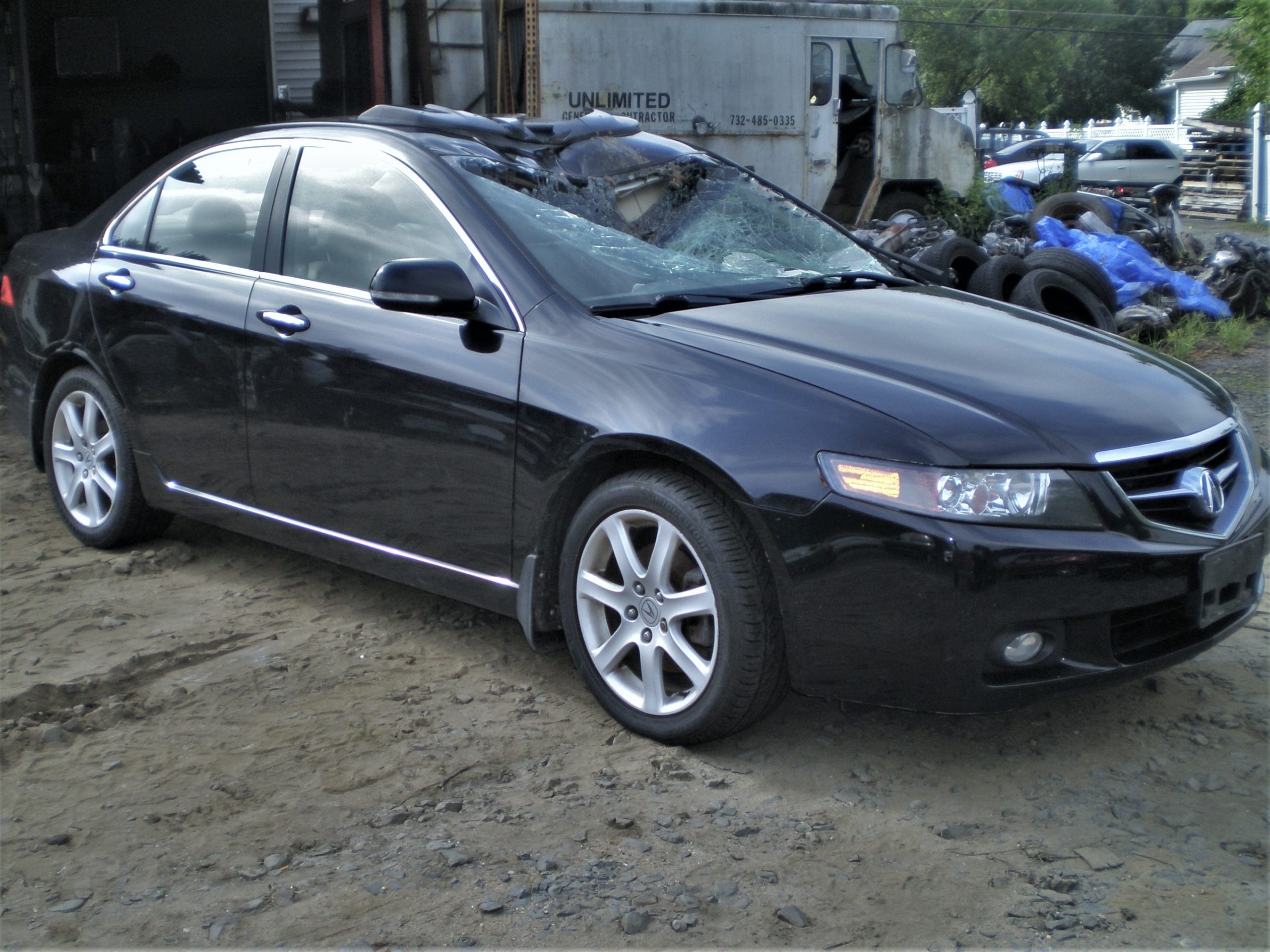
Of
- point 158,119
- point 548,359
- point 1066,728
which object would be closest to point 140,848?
point 548,359

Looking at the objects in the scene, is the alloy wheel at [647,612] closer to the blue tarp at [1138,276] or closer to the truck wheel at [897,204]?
the blue tarp at [1138,276]

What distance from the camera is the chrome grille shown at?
9.70ft

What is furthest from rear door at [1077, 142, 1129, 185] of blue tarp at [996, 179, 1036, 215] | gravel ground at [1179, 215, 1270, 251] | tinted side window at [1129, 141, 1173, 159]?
blue tarp at [996, 179, 1036, 215]

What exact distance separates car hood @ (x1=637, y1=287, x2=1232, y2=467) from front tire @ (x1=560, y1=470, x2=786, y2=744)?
381mm

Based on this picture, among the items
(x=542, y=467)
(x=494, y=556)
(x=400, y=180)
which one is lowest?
(x=494, y=556)

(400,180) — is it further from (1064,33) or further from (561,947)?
(1064,33)

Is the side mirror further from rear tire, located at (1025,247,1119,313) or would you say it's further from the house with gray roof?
the house with gray roof

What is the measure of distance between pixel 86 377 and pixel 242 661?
4.95ft

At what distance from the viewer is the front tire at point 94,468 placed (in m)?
4.62

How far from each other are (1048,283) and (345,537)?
5384 mm

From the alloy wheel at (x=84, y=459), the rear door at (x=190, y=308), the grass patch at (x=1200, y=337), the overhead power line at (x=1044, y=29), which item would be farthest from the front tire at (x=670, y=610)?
the overhead power line at (x=1044, y=29)

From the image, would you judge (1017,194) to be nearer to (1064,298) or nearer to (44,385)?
(1064,298)

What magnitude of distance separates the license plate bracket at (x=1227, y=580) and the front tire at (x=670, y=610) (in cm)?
99

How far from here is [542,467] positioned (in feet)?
10.9
